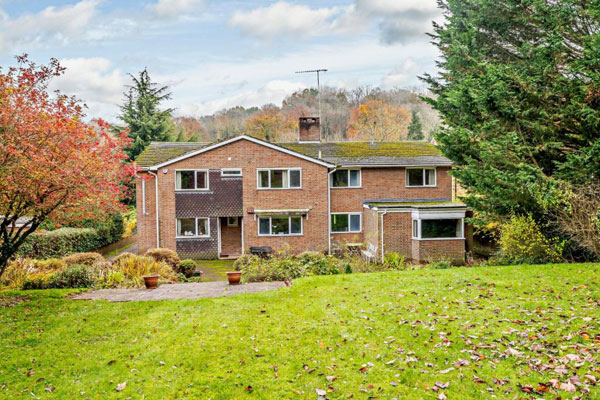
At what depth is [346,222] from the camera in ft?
78.8

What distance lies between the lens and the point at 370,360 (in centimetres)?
646

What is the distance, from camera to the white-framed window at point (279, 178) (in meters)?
22.9

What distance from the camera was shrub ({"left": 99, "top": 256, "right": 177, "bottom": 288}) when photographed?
1321cm

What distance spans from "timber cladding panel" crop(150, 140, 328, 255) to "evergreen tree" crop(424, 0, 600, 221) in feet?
29.1

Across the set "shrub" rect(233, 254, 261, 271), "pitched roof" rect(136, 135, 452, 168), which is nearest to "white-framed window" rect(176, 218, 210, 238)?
"pitched roof" rect(136, 135, 452, 168)

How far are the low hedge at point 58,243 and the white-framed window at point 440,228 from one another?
1739cm

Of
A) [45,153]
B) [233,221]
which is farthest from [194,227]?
[45,153]

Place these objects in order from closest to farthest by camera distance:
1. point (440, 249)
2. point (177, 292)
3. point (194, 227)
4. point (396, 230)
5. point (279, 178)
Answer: point (177, 292)
point (440, 249)
point (396, 230)
point (194, 227)
point (279, 178)

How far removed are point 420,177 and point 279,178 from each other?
8.67 m

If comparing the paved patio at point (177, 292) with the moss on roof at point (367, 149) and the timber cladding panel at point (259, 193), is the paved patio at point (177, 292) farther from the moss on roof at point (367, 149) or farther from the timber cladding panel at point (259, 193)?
the moss on roof at point (367, 149)

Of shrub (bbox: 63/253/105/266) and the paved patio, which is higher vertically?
shrub (bbox: 63/253/105/266)

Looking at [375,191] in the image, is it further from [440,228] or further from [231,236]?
[231,236]

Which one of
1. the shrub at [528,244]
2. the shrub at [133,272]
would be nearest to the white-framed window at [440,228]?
the shrub at [528,244]

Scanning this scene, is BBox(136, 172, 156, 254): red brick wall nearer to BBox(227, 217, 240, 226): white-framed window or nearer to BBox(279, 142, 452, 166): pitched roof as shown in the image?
BBox(227, 217, 240, 226): white-framed window
